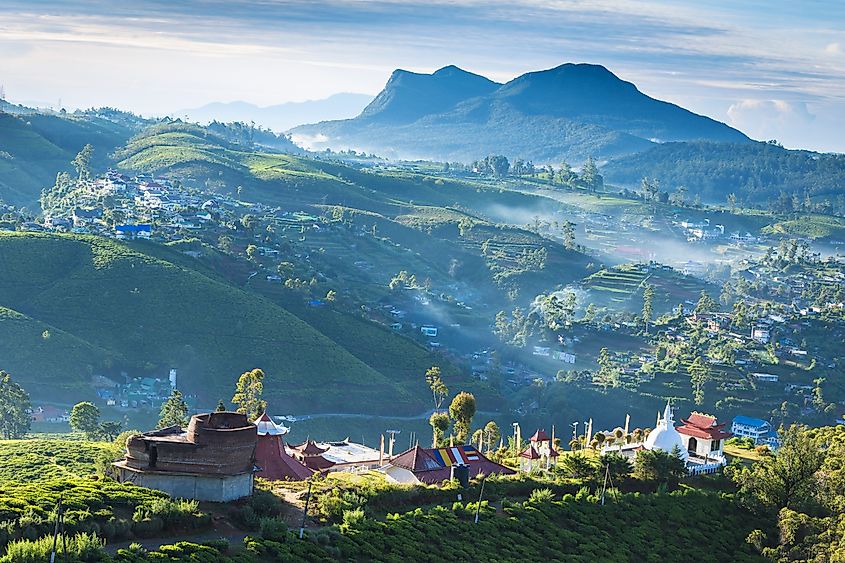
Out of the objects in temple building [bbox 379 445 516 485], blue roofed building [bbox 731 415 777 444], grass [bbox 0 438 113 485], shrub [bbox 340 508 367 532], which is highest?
shrub [bbox 340 508 367 532]

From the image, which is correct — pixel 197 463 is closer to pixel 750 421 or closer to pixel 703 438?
pixel 703 438

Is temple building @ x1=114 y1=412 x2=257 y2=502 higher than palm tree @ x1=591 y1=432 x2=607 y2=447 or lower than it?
higher

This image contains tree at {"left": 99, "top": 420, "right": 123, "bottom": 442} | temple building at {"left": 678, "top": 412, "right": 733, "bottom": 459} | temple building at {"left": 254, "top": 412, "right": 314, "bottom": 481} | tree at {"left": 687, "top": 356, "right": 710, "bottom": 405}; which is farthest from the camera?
tree at {"left": 687, "top": 356, "right": 710, "bottom": 405}

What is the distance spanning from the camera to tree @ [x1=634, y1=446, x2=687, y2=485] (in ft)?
136

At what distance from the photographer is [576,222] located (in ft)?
650

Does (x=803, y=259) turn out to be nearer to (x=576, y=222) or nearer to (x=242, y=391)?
(x=576, y=222)

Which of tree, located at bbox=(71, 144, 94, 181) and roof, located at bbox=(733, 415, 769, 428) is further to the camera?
tree, located at bbox=(71, 144, 94, 181)

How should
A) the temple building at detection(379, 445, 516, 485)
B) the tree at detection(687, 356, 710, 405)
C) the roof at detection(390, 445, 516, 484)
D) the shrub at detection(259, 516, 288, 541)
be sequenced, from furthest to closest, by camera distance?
the tree at detection(687, 356, 710, 405), the roof at detection(390, 445, 516, 484), the temple building at detection(379, 445, 516, 485), the shrub at detection(259, 516, 288, 541)

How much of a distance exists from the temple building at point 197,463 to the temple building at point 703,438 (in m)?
20.3

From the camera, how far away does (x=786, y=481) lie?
4112 centimetres

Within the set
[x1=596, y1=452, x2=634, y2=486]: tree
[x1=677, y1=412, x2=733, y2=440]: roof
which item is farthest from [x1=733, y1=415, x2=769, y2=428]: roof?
[x1=596, y1=452, x2=634, y2=486]: tree

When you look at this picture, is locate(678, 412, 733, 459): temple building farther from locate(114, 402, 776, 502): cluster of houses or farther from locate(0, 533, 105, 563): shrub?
locate(0, 533, 105, 563): shrub

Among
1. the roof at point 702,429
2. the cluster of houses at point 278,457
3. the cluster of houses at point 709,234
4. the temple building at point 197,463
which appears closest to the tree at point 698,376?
the cluster of houses at point 278,457

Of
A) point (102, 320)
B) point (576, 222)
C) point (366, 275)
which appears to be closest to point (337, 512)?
point (102, 320)
